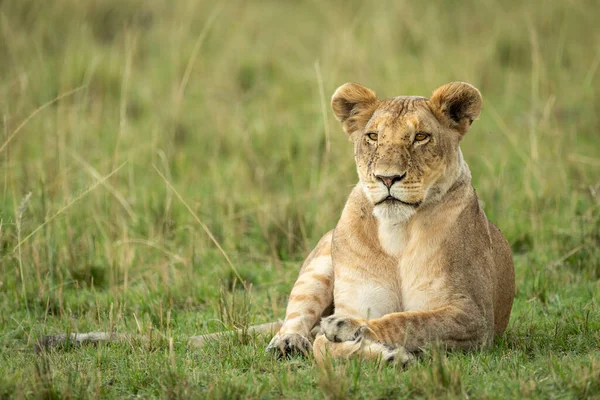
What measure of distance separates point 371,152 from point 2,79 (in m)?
5.95

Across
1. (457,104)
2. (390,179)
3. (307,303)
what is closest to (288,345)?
(307,303)

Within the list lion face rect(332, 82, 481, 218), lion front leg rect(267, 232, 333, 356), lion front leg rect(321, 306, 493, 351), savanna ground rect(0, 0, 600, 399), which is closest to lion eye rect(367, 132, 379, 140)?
lion face rect(332, 82, 481, 218)

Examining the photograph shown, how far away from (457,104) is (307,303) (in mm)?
1229

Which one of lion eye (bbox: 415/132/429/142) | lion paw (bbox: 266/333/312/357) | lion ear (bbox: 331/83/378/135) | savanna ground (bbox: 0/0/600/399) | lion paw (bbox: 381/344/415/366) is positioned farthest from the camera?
lion ear (bbox: 331/83/378/135)

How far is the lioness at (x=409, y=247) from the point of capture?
14.3 ft

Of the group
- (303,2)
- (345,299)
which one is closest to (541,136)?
(345,299)

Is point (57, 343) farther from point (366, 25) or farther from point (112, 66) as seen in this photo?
point (366, 25)

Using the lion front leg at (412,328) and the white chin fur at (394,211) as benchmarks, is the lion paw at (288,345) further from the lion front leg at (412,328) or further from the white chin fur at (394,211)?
the white chin fur at (394,211)

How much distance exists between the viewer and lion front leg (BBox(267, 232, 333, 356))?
4.69 meters

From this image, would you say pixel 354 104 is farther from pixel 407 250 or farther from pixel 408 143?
pixel 407 250

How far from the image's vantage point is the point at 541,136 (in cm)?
855

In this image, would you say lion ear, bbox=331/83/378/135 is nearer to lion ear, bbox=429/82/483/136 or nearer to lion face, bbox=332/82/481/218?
lion face, bbox=332/82/481/218

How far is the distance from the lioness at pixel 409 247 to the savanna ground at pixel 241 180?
15cm

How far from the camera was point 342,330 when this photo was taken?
4.33 metres
